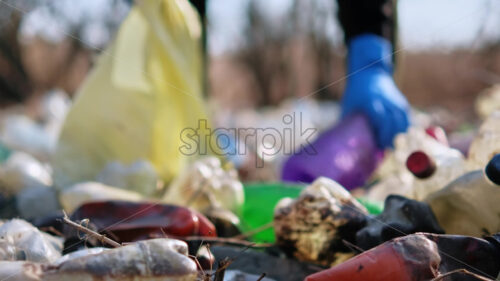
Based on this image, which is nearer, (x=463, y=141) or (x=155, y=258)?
(x=155, y=258)

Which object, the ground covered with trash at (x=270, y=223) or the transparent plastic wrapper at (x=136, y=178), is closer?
the ground covered with trash at (x=270, y=223)

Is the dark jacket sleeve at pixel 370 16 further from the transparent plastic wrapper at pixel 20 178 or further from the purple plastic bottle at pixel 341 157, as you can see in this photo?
the transparent plastic wrapper at pixel 20 178

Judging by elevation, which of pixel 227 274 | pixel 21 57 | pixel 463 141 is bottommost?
pixel 227 274

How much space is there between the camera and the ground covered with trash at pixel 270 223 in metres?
0.52

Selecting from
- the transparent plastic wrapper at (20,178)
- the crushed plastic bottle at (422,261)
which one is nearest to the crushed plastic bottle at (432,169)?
the crushed plastic bottle at (422,261)

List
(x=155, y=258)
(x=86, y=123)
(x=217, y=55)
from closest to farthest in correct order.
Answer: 1. (x=155, y=258)
2. (x=86, y=123)
3. (x=217, y=55)

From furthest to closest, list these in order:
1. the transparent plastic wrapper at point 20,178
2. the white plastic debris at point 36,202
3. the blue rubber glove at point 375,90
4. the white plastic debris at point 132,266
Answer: the blue rubber glove at point 375,90, the transparent plastic wrapper at point 20,178, the white plastic debris at point 36,202, the white plastic debris at point 132,266

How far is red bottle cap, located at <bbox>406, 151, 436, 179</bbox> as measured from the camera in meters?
0.80

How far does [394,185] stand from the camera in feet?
3.63

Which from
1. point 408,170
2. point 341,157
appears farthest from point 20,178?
point 408,170

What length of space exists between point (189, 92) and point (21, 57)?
12.6ft

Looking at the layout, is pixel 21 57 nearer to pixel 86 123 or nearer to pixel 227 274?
pixel 86 123

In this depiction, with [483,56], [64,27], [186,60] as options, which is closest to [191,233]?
[186,60]

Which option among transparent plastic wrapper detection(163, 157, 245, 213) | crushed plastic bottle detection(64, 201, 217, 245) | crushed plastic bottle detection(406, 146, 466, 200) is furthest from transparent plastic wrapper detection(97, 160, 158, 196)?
crushed plastic bottle detection(406, 146, 466, 200)
